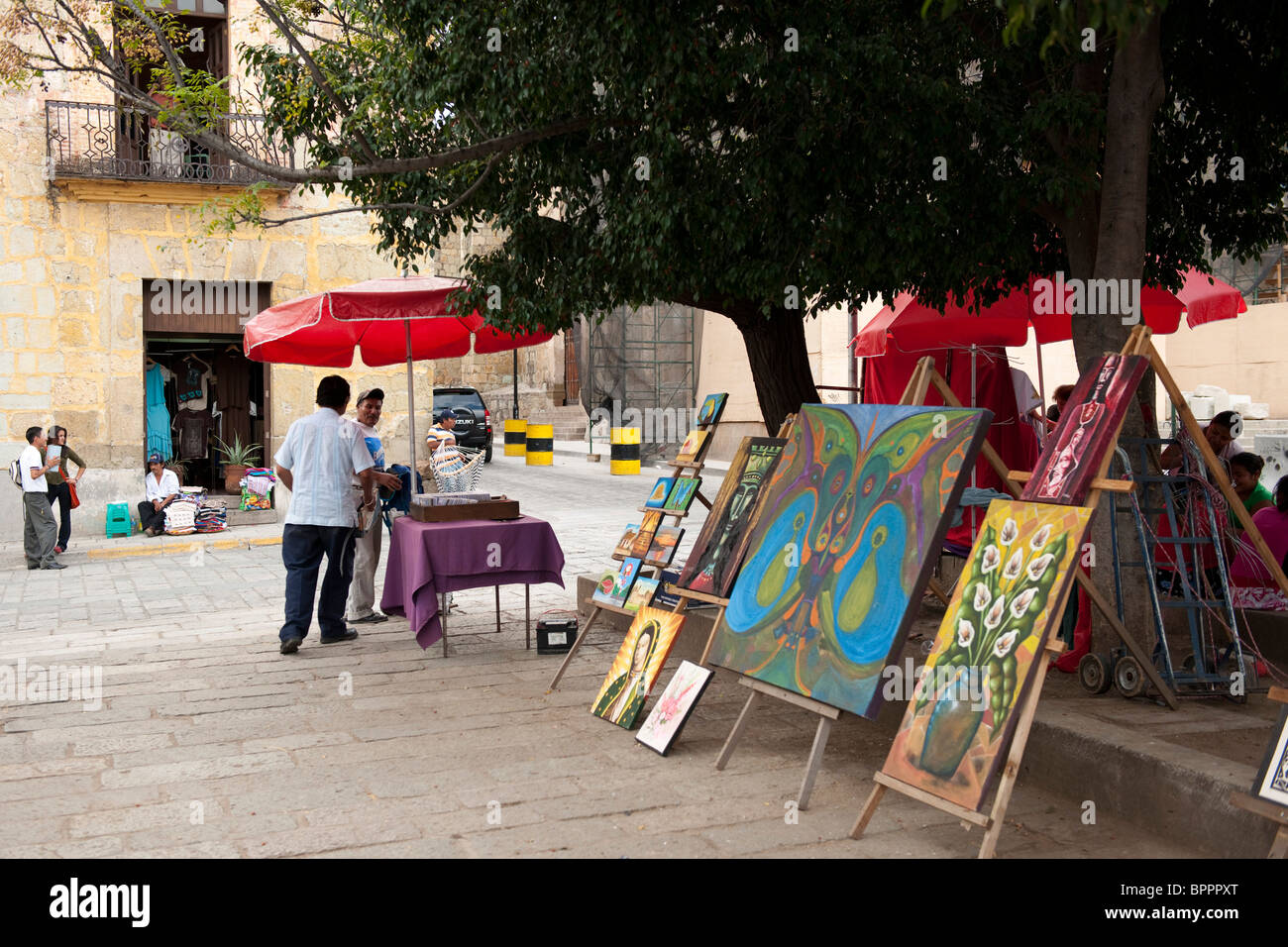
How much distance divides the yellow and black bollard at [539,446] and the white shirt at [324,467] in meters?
20.9

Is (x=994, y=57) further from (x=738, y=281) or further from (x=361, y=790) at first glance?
(x=361, y=790)

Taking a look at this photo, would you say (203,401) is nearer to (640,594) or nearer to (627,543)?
(627,543)

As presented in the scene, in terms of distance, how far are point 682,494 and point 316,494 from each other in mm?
2659

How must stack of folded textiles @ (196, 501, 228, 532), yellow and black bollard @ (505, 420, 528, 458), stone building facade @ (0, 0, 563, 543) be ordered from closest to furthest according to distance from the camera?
stone building facade @ (0, 0, 563, 543)
stack of folded textiles @ (196, 501, 228, 532)
yellow and black bollard @ (505, 420, 528, 458)

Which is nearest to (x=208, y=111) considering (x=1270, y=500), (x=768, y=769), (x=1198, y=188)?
(x=768, y=769)

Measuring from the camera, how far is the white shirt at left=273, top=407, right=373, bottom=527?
7.76 metres

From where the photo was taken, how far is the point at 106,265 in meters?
15.8

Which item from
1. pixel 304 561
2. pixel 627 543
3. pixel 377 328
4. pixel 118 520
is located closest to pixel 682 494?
pixel 627 543

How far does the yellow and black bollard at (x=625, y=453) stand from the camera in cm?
2598

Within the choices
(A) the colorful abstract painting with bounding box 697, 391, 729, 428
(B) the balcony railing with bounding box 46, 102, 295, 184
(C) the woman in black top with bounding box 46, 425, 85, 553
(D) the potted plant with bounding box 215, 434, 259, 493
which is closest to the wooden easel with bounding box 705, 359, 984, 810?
(A) the colorful abstract painting with bounding box 697, 391, 729, 428

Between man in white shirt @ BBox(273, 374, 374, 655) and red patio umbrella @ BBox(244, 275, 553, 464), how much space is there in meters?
0.59

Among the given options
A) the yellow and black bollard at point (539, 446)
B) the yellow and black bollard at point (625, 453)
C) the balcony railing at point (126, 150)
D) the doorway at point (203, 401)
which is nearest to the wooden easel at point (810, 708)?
the balcony railing at point (126, 150)

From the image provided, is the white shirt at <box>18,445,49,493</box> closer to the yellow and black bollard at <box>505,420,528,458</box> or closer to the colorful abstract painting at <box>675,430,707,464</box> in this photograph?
the colorful abstract painting at <box>675,430,707,464</box>

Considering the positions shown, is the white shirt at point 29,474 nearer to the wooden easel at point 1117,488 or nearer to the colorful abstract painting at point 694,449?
the colorful abstract painting at point 694,449
